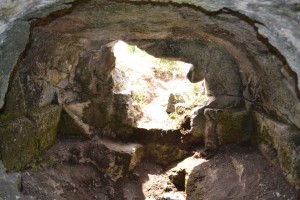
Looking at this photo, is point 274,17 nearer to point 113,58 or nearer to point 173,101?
point 113,58

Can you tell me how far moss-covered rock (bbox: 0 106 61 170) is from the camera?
138 inches

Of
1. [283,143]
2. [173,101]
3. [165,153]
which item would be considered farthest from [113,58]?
[283,143]

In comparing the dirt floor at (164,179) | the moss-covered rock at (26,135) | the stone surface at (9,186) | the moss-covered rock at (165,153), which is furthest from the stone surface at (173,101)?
the stone surface at (9,186)

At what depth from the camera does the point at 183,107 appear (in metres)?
6.27

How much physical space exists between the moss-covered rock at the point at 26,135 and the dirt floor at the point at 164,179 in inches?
6.1

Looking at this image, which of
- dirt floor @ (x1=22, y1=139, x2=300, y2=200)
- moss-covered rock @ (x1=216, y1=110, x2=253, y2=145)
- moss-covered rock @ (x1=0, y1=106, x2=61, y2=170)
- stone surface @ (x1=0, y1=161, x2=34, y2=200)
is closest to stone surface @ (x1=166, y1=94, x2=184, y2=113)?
dirt floor @ (x1=22, y1=139, x2=300, y2=200)

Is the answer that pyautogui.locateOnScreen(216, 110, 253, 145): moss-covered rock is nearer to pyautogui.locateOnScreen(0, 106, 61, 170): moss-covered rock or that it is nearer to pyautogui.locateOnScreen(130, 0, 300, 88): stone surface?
pyautogui.locateOnScreen(0, 106, 61, 170): moss-covered rock

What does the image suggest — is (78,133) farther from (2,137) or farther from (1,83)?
(1,83)

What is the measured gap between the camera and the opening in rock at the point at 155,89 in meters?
6.04

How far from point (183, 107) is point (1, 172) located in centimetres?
370

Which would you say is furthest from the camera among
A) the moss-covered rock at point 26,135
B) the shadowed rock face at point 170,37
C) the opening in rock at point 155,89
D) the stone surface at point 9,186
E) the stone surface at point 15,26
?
the opening in rock at point 155,89

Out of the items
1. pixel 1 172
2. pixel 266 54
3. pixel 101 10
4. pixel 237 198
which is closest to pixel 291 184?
pixel 237 198

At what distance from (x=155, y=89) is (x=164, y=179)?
3.59m

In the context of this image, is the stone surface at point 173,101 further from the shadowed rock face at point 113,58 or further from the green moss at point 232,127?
the green moss at point 232,127
